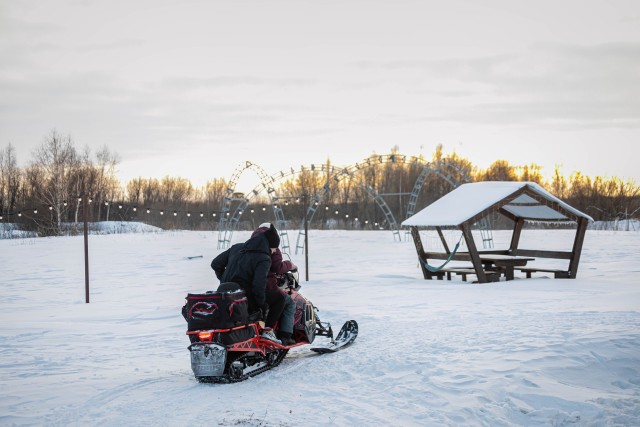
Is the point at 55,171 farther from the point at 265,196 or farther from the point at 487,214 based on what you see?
the point at 487,214

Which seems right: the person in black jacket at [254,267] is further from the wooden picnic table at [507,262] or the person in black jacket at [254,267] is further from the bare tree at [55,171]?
the bare tree at [55,171]

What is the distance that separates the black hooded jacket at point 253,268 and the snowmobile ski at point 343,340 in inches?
52.0

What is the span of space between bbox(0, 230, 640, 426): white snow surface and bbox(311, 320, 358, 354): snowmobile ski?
162 millimetres

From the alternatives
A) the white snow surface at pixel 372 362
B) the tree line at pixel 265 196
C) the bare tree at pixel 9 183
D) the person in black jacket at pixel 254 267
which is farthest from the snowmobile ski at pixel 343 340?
the bare tree at pixel 9 183

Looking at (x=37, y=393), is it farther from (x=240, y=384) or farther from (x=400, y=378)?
(x=400, y=378)

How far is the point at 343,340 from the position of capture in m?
8.52

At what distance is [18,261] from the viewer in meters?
25.3

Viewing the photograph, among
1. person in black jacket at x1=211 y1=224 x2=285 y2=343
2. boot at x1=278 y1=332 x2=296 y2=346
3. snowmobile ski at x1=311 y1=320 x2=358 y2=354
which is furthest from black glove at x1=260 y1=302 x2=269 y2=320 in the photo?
snowmobile ski at x1=311 y1=320 x2=358 y2=354

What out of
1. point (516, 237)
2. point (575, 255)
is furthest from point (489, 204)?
point (516, 237)

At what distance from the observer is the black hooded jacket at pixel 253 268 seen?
709 centimetres

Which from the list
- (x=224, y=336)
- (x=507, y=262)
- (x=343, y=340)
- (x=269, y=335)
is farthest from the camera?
(x=507, y=262)

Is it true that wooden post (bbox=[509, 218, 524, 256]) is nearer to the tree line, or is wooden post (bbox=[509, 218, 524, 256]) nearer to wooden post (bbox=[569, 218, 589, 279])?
wooden post (bbox=[569, 218, 589, 279])

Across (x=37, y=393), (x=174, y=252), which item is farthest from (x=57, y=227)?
(x=37, y=393)

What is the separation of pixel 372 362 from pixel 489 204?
9109 mm
